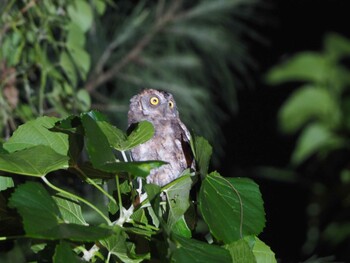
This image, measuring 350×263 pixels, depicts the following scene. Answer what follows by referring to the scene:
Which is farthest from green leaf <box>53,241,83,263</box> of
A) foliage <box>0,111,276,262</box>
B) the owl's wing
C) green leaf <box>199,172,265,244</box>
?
the owl's wing

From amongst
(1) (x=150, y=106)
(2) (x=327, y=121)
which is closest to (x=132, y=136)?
(1) (x=150, y=106)

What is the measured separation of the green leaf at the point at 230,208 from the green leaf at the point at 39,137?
0.12 metres

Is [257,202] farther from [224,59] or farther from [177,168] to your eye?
[224,59]

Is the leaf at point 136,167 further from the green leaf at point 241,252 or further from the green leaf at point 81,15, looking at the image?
the green leaf at point 81,15

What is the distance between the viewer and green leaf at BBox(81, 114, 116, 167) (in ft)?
1.66

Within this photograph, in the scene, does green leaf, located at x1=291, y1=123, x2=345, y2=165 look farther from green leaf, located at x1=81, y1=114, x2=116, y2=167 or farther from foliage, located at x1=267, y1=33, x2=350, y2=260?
green leaf, located at x1=81, y1=114, x2=116, y2=167

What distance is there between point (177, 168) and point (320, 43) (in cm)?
136

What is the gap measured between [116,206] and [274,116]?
63.1 inches

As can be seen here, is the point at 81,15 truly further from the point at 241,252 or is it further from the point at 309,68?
the point at 241,252

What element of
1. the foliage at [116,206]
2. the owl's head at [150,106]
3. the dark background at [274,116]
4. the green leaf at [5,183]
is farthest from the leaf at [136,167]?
the dark background at [274,116]

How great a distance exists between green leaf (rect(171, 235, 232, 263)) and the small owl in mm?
336

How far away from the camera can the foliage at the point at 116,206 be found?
0.48 m

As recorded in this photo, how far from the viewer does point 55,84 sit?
118 cm

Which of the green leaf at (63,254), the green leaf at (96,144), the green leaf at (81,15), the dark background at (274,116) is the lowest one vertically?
the dark background at (274,116)
